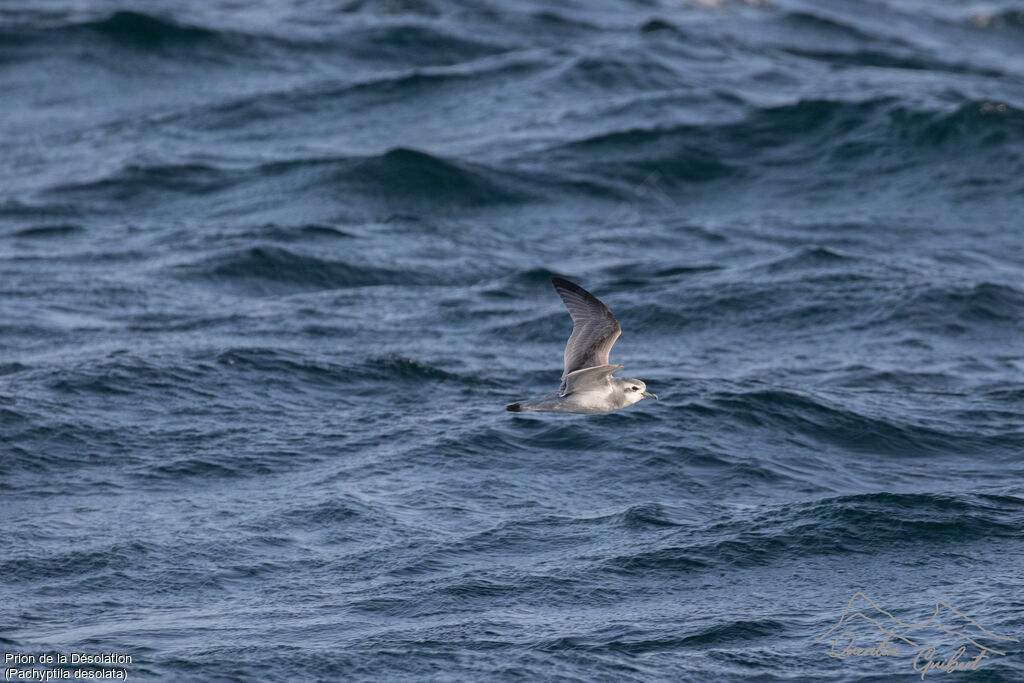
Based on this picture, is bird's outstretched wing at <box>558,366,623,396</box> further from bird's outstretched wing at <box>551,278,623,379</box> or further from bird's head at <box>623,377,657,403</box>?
bird's head at <box>623,377,657,403</box>

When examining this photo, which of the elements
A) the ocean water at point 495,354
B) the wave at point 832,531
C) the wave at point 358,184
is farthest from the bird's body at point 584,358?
the wave at point 358,184

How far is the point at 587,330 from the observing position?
425 inches

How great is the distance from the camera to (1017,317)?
62.3 feet

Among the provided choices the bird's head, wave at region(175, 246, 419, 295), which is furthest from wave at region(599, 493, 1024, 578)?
wave at region(175, 246, 419, 295)

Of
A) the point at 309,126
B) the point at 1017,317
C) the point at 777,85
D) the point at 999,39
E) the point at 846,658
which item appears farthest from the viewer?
the point at 999,39

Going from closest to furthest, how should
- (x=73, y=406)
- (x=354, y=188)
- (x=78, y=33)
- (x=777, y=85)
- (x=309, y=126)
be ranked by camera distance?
1. (x=73, y=406)
2. (x=354, y=188)
3. (x=309, y=126)
4. (x=777, y=85)
5. (x=78, y=33)

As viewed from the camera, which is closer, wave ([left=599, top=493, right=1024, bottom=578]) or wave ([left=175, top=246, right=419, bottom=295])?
wave ([left=599, top=493, right=1024, bottom=578])

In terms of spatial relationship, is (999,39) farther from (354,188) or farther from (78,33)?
(78,33)

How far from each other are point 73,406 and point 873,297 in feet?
35.6

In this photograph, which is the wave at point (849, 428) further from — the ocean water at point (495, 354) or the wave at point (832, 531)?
the wave at point (832, 531)

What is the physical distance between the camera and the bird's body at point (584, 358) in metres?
10.6

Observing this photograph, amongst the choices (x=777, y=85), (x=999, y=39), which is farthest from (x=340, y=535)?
(x=999, y=39)

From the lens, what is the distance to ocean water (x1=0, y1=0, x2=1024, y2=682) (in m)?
12.1

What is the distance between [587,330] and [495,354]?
7051 millimetres
